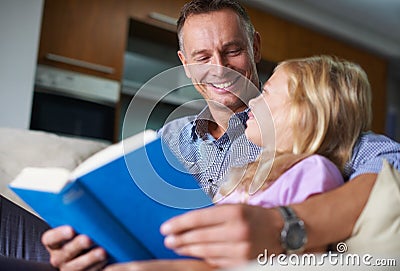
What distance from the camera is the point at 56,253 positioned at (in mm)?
723

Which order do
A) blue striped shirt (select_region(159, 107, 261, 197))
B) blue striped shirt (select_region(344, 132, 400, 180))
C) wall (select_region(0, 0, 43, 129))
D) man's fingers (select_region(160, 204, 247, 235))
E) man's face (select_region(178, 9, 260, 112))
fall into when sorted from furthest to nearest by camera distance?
wall (select_region(0, 0, 43, 129)) → man's face (select_region(178, 9, 260, 112)) → blue striped shirt (select_region(159, 107, 261, 197)) → blue striped shirt (select_region(344, 132, 400, 180)) → man's fingers (select_region(160, 204, 247, 235))

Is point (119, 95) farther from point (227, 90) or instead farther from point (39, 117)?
point (227, 90)

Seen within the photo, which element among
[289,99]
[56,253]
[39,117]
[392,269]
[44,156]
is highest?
[289,99]

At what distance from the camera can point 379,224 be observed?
2.33 feet

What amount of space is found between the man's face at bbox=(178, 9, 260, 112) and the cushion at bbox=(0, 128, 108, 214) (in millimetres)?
554

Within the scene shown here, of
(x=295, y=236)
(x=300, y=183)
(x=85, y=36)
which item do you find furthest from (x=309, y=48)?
(x=295, y=236)

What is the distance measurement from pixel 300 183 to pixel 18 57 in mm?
2125

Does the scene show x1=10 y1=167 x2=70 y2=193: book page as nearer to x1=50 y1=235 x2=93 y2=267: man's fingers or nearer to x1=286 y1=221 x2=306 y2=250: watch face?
x1=50 y1=235 x2=93 y2=267: man's fingers

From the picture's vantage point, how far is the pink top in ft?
2.37

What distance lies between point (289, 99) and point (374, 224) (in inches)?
9.6

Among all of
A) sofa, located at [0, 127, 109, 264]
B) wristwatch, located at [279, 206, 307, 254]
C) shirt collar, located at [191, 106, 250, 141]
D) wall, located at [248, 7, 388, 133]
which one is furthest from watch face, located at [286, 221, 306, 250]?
wall, located at [248, 7, 388, 133]

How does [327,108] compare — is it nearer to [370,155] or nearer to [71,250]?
[370,155]

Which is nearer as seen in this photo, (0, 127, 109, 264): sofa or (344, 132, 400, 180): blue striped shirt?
(344, 132, 400, 180): blue striped shirt

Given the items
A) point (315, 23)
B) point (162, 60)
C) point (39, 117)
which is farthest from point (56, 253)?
point (315, 23)
